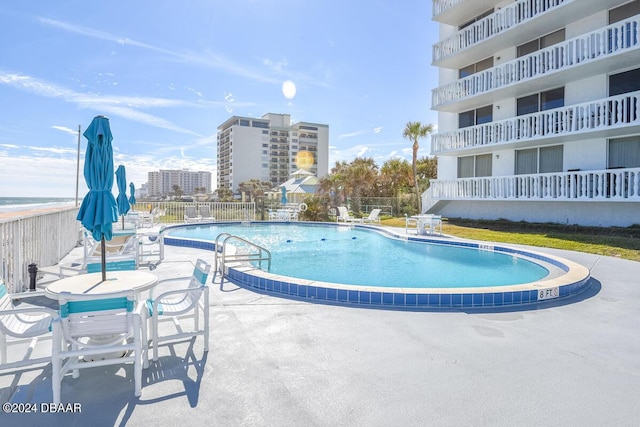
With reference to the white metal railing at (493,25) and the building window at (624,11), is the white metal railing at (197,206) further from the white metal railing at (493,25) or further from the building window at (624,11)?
the building window at (624,11)

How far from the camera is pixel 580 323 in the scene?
4152 millimetres

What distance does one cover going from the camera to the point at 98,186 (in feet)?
12.1

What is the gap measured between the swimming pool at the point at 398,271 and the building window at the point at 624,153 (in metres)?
5.91

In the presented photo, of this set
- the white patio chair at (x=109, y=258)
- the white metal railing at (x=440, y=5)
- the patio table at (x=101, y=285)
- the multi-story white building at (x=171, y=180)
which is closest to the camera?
the patio table at (x=101, y=285)

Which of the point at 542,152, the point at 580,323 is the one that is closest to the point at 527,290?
the point at 580,323

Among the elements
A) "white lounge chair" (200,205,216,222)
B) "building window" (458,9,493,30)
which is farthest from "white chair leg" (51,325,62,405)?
"building window" (458,9,493,30)

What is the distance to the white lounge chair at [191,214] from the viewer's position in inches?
701

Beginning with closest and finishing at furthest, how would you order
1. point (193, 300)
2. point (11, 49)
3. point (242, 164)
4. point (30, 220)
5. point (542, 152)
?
point (193, 300) → point (30, 220) → point (542, 152) → point (11, 49) → point (242, 164)

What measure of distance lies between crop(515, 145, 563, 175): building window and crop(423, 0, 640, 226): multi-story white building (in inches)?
1.6

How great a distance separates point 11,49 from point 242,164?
68766 mm

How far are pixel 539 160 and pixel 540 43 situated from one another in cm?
469

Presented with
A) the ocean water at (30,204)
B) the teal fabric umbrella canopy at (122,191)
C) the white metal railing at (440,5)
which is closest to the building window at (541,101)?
the white metal railing at (440,5)

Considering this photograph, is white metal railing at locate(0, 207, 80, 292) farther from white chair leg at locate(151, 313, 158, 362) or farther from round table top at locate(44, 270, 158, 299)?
white chair leg at locate(151, 313, 158, 362)

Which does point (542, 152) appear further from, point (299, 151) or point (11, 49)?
point (299, 151)
